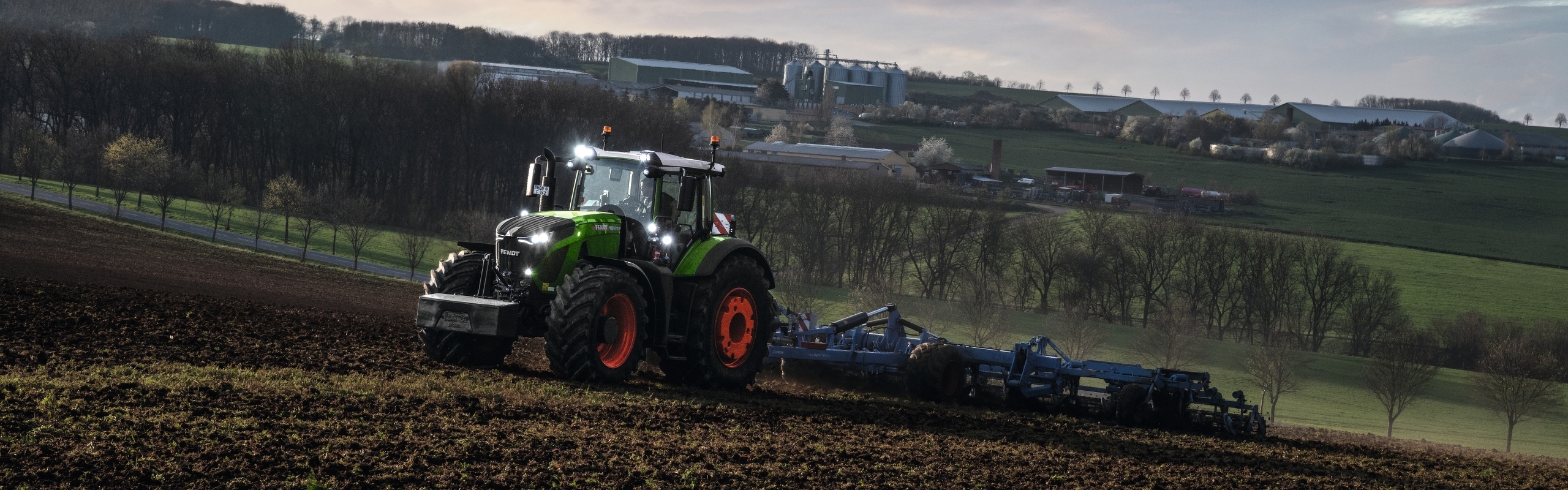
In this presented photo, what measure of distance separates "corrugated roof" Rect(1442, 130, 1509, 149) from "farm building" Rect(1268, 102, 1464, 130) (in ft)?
75.7

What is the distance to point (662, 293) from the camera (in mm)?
14195

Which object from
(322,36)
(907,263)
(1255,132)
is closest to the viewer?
(907,263)

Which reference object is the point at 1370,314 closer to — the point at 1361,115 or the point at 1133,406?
the point at 1133,406

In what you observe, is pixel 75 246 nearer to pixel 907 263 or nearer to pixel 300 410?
pixel 300 410

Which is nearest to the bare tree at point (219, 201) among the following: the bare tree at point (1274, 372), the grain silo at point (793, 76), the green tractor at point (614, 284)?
the bare tree at point (1274, 372)

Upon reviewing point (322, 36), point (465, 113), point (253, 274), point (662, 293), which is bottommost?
point (253, 274)

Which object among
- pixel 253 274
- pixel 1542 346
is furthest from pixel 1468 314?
pixel 253 274

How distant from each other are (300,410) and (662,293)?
4.59m

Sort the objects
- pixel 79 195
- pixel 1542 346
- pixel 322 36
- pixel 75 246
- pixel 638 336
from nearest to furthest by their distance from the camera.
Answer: pixel 638 336
pixel 75 246
pixel 1542 346
pixel 79 195
pixel 322 36

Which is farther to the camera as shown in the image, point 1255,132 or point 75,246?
point 1255,132

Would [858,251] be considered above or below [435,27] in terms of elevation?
below

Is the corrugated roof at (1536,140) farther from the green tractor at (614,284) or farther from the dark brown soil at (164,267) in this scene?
the green tractor at (614,284)

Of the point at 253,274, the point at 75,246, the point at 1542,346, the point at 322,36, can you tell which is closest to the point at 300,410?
the point at 253,274

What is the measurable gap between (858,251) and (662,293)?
54.2 meters
